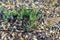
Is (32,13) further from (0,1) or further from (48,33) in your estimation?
(0,1)

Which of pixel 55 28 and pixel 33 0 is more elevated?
pixel 33 0

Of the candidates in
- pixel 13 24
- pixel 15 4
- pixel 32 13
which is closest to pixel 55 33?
pixel 32 13

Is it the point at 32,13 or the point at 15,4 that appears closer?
the point at 32,13

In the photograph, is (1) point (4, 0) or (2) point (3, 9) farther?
(1) point (4, 0)

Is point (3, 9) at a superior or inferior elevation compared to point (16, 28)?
superior

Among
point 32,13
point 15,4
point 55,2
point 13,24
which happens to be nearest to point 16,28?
point 13,24

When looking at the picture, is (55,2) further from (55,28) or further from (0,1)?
(0,1)

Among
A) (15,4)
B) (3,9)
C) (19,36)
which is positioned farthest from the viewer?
(15,4)

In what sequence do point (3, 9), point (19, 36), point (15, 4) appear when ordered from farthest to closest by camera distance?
A: point (15, 4), point (3, 9), point (19, 36)

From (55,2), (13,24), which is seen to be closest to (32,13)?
(13,24)
